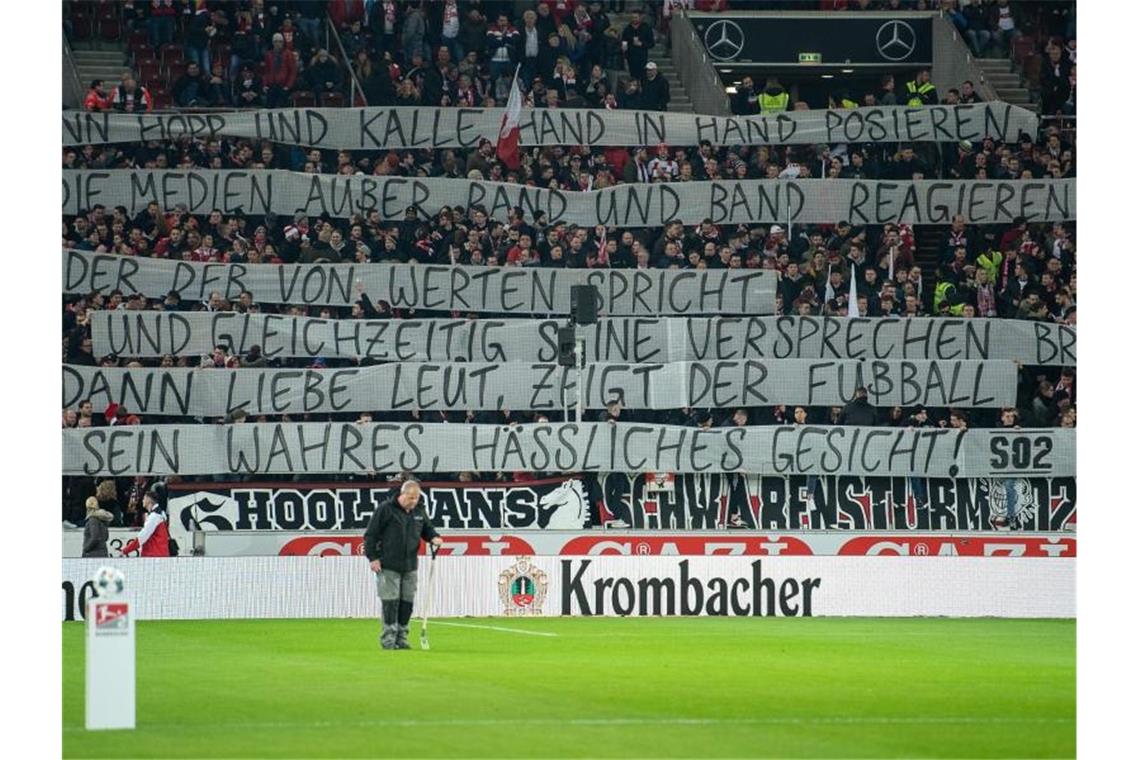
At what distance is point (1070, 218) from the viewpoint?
36.2 meters

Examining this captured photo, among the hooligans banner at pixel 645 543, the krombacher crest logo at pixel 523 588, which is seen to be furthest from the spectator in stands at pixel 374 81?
the krombacher crest logo at pixel 523 588

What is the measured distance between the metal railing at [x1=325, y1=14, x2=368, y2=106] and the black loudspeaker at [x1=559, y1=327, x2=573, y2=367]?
11.7m

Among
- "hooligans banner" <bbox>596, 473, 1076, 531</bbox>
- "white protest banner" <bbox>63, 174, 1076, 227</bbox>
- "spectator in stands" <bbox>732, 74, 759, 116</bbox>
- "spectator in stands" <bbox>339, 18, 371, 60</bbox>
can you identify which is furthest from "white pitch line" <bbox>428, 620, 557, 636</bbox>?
"spectator in stands" <bbox>732, 74, 759, 116</bbox>

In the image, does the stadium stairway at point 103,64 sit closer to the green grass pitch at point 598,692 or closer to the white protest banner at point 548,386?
the white protest banner at point 548,386

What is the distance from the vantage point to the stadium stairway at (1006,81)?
42.6m

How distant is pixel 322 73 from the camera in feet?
130

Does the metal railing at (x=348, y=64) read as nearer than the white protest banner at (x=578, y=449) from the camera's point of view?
No

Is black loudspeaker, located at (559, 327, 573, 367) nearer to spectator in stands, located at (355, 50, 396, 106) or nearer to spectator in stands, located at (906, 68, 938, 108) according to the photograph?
spectator in stands, located at (355, 50, 396, 106)

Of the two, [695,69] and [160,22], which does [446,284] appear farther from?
[160,22]

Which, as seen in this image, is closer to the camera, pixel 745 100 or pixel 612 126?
pixel 612 126

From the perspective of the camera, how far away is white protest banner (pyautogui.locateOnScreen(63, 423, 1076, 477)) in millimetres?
31469

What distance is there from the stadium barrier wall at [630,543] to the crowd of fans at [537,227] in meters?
2.93

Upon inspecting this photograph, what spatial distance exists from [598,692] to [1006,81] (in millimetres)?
27572

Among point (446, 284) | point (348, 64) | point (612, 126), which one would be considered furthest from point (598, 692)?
point (348, 64)
